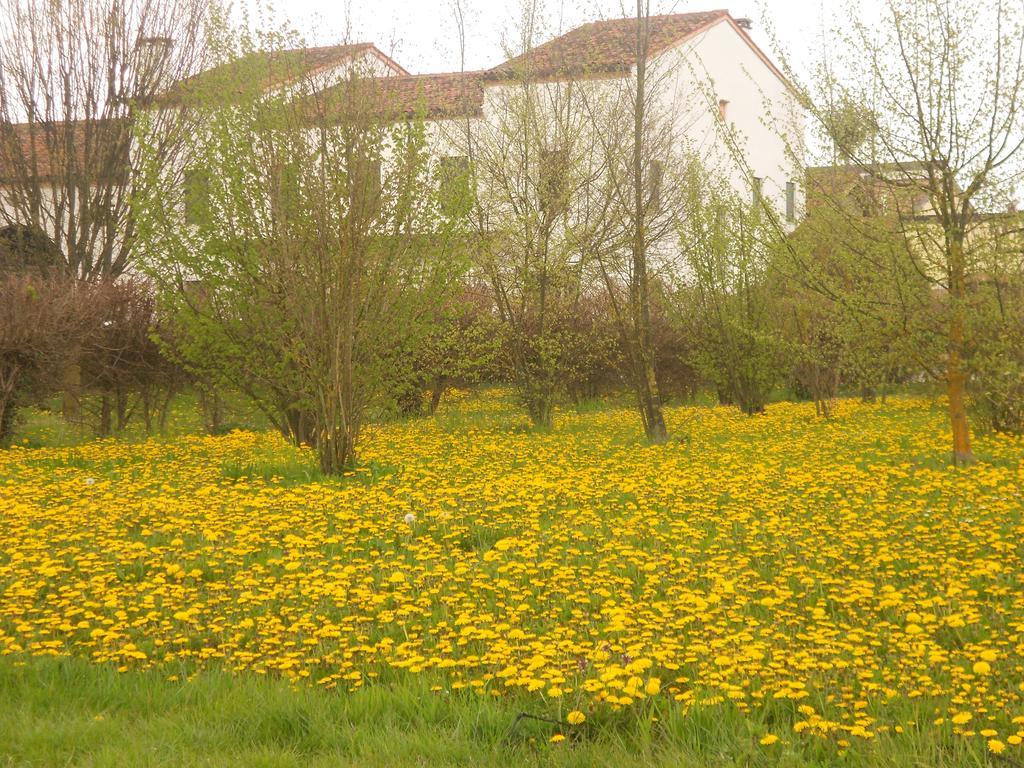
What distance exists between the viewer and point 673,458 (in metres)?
10.9

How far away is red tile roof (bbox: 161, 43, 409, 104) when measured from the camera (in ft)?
36.1

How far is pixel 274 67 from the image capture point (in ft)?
37.0

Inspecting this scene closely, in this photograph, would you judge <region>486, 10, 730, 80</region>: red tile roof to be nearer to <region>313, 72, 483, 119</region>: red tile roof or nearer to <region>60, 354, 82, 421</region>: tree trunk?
<region>313, 72, 483, 119</region>: red tile roof

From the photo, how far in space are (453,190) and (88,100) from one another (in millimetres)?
11274

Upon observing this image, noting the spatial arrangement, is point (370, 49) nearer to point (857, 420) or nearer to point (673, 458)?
point (673, 458)

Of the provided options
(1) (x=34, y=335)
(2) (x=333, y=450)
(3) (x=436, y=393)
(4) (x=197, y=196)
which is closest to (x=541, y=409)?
(3) (x=436, y=393)

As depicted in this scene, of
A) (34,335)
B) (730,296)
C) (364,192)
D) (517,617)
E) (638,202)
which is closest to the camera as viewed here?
(517,617)

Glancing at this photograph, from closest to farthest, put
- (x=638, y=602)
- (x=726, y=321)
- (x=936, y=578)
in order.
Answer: (x=638, y=602) → (x=936, y=578) → (x=726, y=321)

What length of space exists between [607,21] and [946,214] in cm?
650

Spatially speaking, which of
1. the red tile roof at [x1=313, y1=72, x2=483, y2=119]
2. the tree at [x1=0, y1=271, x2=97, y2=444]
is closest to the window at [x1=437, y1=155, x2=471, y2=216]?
the red tile roof at [x1=313, y1=72, x2=483, y2=119]

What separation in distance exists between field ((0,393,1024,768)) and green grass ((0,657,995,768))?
0.5 inches

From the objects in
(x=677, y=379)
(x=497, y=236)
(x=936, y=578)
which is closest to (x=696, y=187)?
(x=497, y=236)

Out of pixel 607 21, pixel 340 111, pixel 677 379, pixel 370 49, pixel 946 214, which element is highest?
pixel 607 21

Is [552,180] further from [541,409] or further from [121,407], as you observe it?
[121,407]
